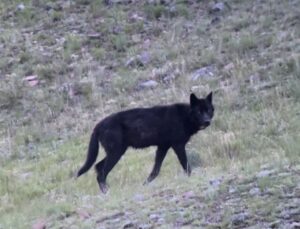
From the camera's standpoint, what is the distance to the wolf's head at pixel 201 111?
11.9 metres

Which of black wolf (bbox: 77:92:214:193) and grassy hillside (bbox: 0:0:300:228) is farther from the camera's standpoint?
black wolf (bbox: 77:92:214:193)

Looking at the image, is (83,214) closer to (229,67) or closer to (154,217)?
(154,217)

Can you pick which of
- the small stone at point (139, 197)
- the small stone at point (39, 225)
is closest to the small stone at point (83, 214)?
the small stone at point (39, 225)

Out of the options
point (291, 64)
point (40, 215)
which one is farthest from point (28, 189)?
point (291, 64)

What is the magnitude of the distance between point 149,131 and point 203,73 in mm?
5161

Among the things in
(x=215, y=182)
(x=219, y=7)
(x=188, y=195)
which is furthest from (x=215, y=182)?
(x=219, y=7)

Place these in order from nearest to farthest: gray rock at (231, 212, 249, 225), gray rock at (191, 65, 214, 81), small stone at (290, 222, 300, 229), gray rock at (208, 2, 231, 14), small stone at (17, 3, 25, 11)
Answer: small stone at (290, 222, 300, 229), gray rock at (231, 212, 249, 225), gray rock at (191, 65, 214, 81), gray rock at (208, 2, 231, 14), small stone at (17, 3, 25, 11)

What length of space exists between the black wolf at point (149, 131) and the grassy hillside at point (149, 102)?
27 cm

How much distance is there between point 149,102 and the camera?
51.2 feet

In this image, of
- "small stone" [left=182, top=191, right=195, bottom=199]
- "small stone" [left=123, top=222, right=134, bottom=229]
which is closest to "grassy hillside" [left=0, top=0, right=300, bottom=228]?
"small stone" [left=182, top=191, right=195, bottom=199]

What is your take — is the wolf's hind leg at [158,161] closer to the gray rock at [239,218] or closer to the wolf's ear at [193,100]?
the wolf's ear at [193,100]

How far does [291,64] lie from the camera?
1573 centimetres

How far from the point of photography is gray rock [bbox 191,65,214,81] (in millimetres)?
16406

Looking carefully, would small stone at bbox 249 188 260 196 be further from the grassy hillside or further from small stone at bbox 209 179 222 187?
small stone at bbox 209 179 222 187
